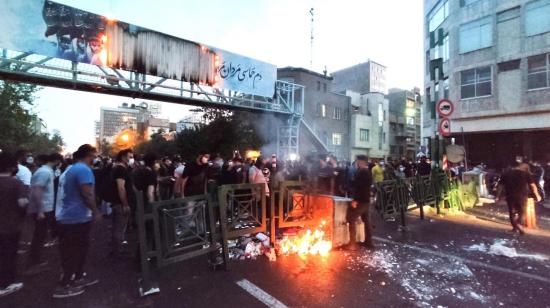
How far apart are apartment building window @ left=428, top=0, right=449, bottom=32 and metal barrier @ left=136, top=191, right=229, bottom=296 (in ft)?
82.6

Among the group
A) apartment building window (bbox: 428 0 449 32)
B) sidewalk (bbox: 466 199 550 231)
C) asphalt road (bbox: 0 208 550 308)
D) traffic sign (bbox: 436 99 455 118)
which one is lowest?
sidewalk (bbox: 466 199 550 231)

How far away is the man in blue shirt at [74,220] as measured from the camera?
3.98 m

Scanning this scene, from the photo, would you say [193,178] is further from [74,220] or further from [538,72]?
[538,72]

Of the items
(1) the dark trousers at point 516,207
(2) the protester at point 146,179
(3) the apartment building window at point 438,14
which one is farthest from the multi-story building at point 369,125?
(2) the protester at point 146,179

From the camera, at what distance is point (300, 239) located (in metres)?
5.93

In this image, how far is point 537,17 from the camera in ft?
57.9

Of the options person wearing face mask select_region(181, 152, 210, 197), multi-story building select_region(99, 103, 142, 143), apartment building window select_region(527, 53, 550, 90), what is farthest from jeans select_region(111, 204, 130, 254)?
multi-story building select_region(99, 103, 142, 143)

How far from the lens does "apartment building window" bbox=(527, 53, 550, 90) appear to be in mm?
17375

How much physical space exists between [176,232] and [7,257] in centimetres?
208

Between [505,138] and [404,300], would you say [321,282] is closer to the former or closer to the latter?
[404,300]

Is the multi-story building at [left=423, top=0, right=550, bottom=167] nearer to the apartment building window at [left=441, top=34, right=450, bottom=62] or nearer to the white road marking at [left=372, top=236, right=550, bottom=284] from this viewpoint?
the apartment building window at [left=441, top=34, right=450, bottom=62]

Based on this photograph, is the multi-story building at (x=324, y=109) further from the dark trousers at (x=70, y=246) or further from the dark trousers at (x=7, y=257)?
the dark trousers at (x=7, y=257)

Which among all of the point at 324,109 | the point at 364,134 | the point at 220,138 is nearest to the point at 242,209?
the point at 220,138

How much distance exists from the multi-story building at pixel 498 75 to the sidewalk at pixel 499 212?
516 centimetres
